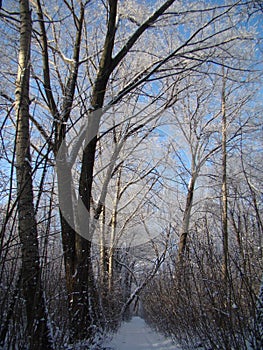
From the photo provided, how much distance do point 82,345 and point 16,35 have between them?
5.07 meters

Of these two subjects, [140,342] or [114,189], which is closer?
[140,342]

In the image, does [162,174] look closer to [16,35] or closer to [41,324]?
[16,35]

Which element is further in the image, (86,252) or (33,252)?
(86,252)

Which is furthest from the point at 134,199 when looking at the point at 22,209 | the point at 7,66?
the point at 22,209

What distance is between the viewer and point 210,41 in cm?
582

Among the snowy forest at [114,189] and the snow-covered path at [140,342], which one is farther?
the snow-covered path at [140,342]

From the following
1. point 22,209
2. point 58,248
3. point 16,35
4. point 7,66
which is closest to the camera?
point 22,209

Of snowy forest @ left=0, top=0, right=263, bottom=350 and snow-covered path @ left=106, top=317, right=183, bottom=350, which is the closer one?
snowy forest @ left=0, top=0, right=263, bottom=350

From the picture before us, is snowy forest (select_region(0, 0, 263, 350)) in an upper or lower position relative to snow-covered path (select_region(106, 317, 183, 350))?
upper

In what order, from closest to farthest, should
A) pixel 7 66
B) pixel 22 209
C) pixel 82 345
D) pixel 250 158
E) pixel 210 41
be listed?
pixel 22 209 < pixel 82 345 < pixel 210 41 < pixel 7 66 < pixel 250 158

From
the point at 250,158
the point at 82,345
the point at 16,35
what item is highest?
the point at 16,35

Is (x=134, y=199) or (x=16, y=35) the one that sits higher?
(x=16, y=35)

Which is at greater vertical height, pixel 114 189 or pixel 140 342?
pixel 114 189

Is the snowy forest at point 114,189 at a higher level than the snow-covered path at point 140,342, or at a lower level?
higher
